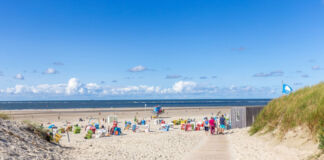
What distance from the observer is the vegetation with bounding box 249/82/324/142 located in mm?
9515

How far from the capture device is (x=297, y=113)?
1113 cm

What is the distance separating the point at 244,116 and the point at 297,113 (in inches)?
305

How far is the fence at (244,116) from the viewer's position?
1869 centimetres

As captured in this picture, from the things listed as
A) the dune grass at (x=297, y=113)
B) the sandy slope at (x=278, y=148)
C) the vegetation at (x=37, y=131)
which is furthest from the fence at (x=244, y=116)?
the vegetation at (x=37, y=131)

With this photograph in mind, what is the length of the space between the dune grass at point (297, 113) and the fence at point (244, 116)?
3.72m

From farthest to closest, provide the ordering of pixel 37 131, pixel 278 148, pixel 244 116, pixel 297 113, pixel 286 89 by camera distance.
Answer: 1. pixel 244 116
2. pixel 286 89
3. pixel 37 131
4. pixel 297 113
5. pixel 278 148

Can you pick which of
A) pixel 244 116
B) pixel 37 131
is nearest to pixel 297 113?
pixel 244 116

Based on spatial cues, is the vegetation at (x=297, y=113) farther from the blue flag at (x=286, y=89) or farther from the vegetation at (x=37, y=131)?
the vegetation at (x=37, y=131)

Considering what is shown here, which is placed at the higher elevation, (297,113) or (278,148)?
(297,113)

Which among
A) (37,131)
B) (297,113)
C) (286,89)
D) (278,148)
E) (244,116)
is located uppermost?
(286,89)

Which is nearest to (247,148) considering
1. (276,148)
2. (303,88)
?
(276,148)

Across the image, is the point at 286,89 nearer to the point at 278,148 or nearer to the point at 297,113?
the point at 297,113

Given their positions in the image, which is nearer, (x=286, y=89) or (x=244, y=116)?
(x=286, y=89)

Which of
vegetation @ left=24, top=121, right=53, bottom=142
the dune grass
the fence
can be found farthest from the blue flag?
vegetation @ left=24, top=121, right=53, bottom=142
